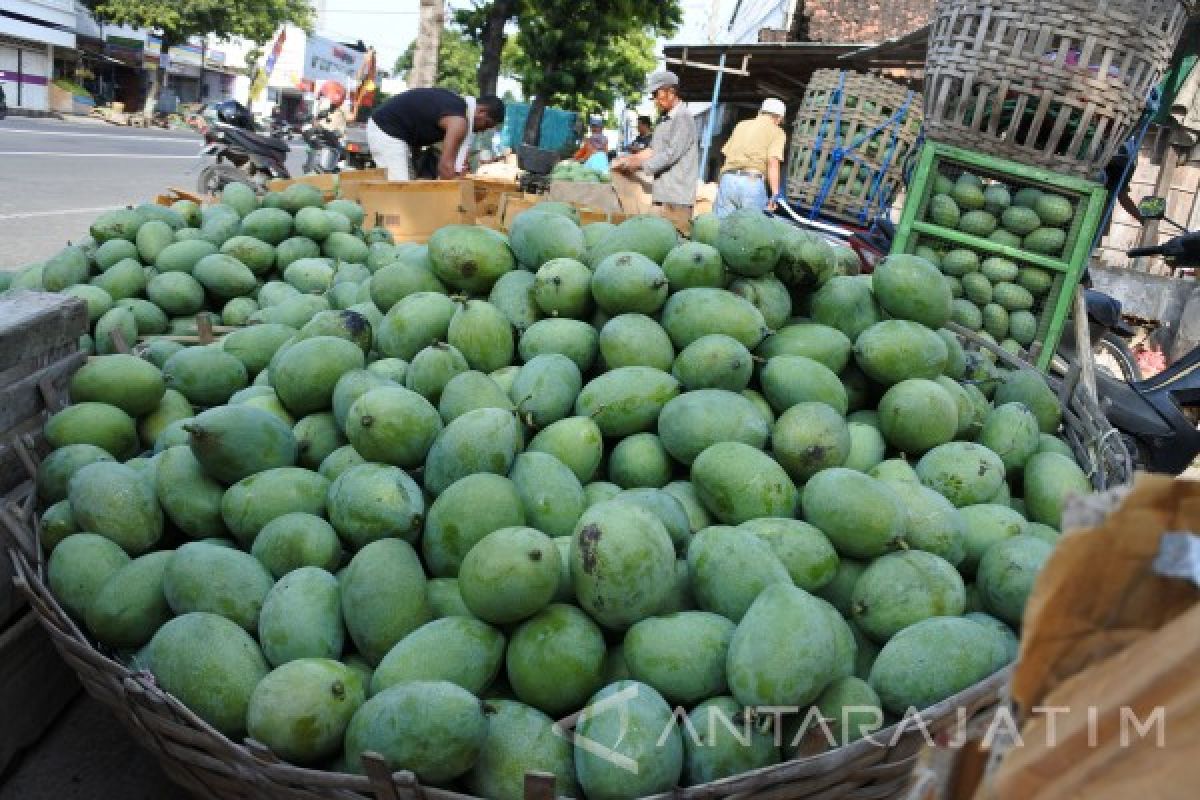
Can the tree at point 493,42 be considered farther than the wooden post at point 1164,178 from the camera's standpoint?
Yes

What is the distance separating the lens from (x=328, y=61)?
41344mm

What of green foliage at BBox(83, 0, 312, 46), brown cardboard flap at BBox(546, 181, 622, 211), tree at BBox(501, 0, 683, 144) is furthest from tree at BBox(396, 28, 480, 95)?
brown cardboard flap at BBox(546, 181, 622, 211)

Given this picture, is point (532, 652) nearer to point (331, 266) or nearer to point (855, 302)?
point (855, 302)

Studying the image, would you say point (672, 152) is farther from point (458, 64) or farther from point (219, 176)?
point (458, 64)

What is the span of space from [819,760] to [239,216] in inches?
131

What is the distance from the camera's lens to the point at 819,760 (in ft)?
3.92

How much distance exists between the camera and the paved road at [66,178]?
7422mm

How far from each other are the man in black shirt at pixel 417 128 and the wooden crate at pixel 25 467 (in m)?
4.60

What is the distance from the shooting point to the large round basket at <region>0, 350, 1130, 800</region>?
1.17 m

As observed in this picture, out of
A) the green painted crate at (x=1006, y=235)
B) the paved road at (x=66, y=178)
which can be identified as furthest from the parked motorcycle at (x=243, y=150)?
the green painted crate at (x=1006, y=235)

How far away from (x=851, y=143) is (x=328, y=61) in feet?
136

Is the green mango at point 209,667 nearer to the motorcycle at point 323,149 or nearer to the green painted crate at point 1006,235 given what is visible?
the green painted crate at point 1006,235

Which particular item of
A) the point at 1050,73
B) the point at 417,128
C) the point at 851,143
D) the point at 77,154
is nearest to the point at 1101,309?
the point at 1050,73

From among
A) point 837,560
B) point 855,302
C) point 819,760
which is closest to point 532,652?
point 819,760
